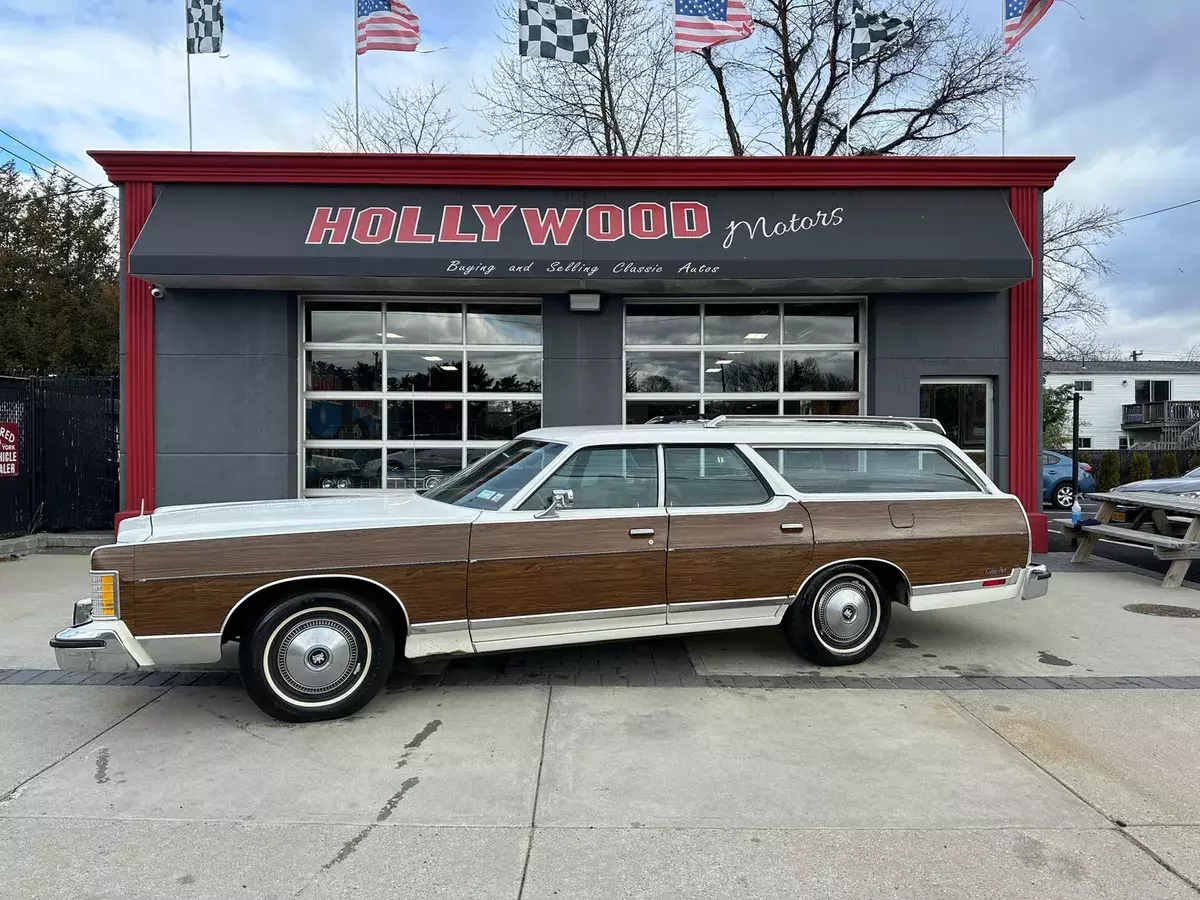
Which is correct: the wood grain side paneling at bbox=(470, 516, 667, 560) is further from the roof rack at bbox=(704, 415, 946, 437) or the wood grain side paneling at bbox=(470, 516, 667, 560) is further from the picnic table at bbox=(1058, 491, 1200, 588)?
the picnic table at bbox=(1058, 491, 1200, 588)

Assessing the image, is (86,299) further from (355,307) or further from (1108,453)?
(1108,453)

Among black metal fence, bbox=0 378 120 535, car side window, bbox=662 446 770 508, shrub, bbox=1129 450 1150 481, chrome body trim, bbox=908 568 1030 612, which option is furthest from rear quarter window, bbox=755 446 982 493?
shrub, bbox=1129 450 1150 481

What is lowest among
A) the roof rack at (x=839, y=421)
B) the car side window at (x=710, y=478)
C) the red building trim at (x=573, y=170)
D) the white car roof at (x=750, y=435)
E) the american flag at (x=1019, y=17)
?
the car side window at (x=710, y=478)

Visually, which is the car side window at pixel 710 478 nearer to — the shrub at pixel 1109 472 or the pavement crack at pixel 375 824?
the pavement crack at pixel 375 824

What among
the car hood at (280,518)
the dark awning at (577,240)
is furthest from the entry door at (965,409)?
the car hood at (280,518)

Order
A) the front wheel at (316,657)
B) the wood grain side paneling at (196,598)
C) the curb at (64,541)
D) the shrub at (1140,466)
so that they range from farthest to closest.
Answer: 1. the shrub at (1140,466)
2. the curb at (64,541)
3. the front wheel at (316,657)
4. the wood grain side paneling at (196,598)

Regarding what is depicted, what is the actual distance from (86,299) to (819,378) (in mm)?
26365

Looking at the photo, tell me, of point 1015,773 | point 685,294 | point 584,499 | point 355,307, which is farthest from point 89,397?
point 1015,773

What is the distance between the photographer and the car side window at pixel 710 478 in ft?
16.7

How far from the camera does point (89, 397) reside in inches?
417

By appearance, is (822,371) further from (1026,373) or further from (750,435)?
(750,435)

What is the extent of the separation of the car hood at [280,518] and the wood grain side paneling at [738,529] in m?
1.33

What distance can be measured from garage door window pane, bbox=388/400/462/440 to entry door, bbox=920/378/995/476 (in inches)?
248

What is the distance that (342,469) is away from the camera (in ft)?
33.9
